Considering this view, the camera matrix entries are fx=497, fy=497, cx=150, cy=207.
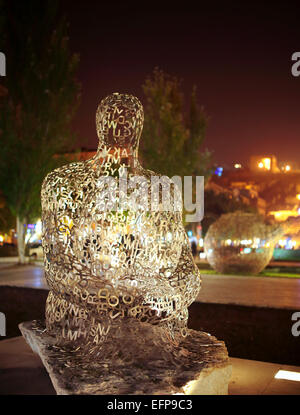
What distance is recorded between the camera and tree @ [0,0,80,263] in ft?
59.1

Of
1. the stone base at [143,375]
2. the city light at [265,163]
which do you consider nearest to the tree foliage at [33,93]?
the stone base at [143,375]

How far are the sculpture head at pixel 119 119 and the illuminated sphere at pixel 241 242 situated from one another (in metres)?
9.91

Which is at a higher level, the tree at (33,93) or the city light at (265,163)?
the city light at (265,163)

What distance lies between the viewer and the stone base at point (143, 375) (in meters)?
3.40

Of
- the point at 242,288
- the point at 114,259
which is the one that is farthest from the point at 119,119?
the point at 242,288

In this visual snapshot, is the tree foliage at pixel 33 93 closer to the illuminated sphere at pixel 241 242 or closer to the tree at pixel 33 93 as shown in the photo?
the tree at pixel 33 93

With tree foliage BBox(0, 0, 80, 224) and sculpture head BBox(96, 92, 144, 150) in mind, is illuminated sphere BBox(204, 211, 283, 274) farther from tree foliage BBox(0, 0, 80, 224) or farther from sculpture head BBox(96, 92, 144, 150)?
sculpture head BBox(96, 92, 144, 150)

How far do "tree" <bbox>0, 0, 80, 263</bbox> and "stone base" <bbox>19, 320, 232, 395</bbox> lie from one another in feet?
48.3

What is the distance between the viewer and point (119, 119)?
4.65 m

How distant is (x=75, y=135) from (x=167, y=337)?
15747 mm

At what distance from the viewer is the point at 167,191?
4762 millimetres

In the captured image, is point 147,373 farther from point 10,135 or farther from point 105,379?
point 10,135

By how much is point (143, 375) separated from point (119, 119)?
2300 millimetres

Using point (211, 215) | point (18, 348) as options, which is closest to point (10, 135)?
point (18, 348)
